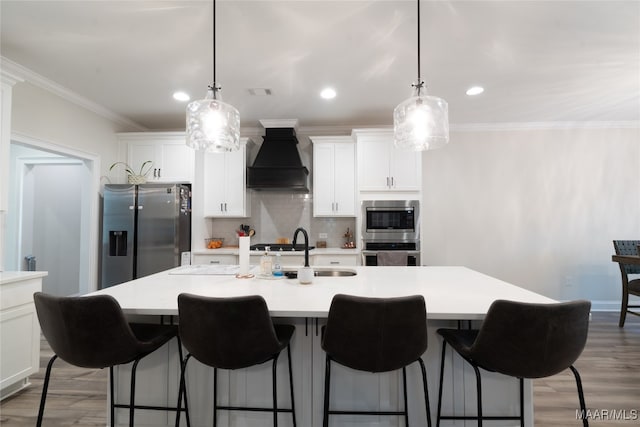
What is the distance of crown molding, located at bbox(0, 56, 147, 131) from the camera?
283 centimetres

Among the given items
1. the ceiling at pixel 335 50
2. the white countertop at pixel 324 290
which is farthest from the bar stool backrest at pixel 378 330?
the ceiling at pixel 335 50

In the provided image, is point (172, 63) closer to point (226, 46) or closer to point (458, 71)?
point (226, 46)

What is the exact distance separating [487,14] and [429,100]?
873mm

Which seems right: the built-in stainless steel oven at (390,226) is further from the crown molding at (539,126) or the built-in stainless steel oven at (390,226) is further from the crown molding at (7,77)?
the crown molding at (7,77)

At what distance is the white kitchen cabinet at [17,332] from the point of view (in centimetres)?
215

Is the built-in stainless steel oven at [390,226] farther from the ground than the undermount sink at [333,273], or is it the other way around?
the built-in stainless steel oven at [390,226]

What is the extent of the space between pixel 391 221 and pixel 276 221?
171 cm

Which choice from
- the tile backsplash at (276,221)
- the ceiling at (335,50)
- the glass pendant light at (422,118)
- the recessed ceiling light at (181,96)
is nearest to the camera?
the glass pendant light at (422,118)

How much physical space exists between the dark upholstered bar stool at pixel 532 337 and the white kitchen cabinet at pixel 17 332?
296 cm

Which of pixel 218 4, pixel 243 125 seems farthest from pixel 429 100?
pixel 243 125

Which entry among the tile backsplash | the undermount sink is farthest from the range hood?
the undermount sink

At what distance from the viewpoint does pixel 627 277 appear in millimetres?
3848

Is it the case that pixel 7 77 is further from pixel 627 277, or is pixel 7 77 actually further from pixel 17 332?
pixel 627 277

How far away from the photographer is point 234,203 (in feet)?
14.2
